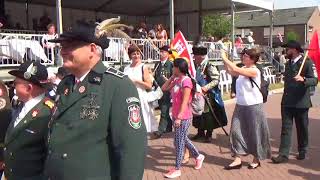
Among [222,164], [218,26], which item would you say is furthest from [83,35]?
[218,26]

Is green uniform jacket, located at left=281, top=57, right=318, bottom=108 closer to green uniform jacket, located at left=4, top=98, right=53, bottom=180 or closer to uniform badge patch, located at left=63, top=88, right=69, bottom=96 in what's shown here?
green uniform jacket, located at left=4, top=98, right=53, bottom=180

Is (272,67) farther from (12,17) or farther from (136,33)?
(12,17)

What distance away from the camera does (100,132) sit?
2.65m

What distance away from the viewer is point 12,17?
2078 cm

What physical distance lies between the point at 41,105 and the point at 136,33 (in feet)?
54.3

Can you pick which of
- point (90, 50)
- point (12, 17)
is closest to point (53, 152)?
point (90, 50)

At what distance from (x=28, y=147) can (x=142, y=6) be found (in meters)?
24.1

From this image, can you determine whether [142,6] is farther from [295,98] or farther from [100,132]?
[100,132]

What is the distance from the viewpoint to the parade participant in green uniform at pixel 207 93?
27.3ft

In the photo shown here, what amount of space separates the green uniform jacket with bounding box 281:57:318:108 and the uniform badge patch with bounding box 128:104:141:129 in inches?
196

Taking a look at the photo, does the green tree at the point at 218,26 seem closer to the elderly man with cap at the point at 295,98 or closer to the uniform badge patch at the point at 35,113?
the elderly man with cap at the point at 295,98

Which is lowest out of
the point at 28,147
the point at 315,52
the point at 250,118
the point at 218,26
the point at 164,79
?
the point at 250,118

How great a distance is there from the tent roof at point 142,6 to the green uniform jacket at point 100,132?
771 inches

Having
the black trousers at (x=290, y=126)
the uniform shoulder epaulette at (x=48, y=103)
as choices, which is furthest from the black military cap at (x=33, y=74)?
the black trousers at (x=290, y=126)
